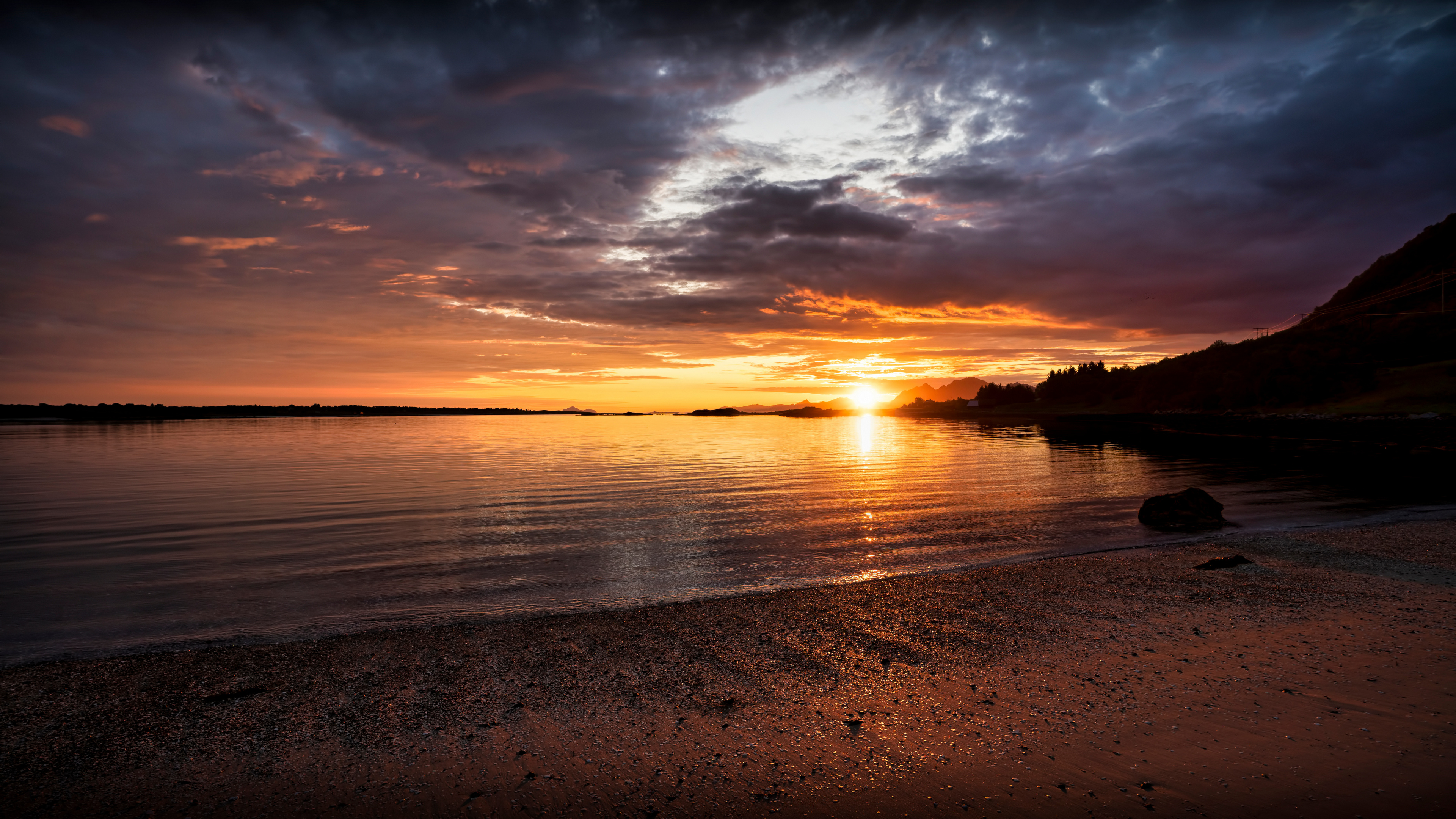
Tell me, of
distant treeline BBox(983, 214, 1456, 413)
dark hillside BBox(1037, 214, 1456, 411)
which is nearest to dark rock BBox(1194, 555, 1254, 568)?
dark hillside BBox(1037, 214, 1456, 411)

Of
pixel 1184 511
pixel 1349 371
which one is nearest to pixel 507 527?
pixel 1184 511

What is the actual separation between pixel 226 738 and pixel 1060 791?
28.0 ft

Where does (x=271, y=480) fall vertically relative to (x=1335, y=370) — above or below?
below

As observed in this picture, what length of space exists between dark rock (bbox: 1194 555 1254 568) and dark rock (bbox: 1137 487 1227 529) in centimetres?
622

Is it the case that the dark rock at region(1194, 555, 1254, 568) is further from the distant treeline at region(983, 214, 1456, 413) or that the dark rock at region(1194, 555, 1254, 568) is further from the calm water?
the distant treeline at region(983, 214, 1456, 413)

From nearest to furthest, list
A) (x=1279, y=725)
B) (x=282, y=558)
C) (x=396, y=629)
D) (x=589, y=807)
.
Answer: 1. (x=589, y=807)
2. (x=1279, y=725)
3. (x=396, y=629)
4. (x=282, y=558)

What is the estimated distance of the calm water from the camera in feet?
40.7

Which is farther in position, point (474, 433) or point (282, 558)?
point (474, 433)

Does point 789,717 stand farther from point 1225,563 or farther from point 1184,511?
point 1184,511

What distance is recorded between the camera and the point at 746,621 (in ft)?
34.1

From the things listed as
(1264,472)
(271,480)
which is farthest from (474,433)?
(1264,472)

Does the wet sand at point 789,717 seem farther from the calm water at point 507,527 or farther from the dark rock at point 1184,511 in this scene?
the dark rock at point 1184,511

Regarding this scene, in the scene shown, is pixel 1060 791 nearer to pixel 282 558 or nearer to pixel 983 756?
pixel 983 756

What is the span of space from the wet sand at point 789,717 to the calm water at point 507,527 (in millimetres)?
2669
